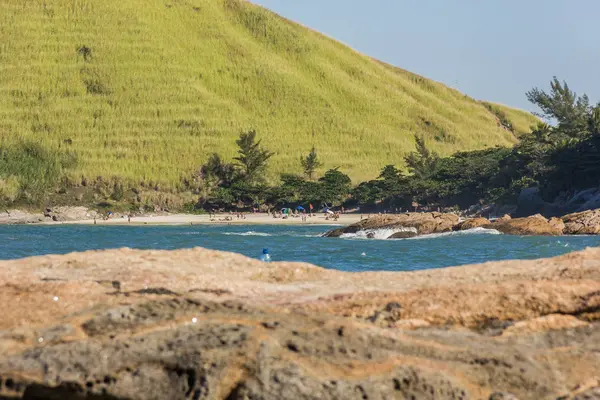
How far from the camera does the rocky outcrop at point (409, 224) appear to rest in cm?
4688

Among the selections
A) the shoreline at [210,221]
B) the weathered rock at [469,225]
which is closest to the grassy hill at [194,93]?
the shoreline at [210,221]

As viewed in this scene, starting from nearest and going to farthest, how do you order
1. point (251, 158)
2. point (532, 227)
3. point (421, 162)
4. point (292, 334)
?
point (292, 334) → point (532, 227) → point (421, 162) → point (251, 158)

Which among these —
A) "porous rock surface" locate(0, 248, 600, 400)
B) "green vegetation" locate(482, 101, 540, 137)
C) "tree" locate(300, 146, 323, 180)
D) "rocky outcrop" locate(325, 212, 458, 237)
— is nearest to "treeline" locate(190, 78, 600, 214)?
"tree" locate(300, 146, 323, 180)

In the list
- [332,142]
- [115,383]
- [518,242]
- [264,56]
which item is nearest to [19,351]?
[115,383]

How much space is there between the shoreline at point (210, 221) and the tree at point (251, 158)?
8845mm

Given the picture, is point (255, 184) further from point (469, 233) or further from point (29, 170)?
point (469, 233)

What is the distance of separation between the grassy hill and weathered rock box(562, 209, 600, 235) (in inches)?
1427

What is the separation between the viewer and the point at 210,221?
66938mm

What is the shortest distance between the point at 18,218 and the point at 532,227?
38.8 metres

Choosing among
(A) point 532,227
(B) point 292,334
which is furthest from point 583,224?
(B) point 292,334

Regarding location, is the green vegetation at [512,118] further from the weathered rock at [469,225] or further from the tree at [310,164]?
the weathered rock at [469,225]

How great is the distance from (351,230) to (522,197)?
18619 millimetres

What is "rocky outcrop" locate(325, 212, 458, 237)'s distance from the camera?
154 ft

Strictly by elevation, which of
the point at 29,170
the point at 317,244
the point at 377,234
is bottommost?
the point at 317,244
